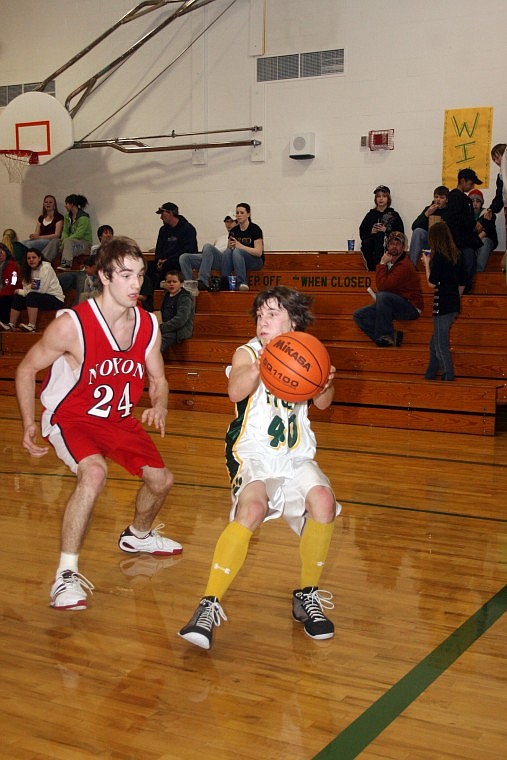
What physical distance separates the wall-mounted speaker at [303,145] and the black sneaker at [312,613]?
9.67 m

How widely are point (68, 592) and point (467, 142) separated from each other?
30.9 feet

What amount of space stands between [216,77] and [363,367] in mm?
6149

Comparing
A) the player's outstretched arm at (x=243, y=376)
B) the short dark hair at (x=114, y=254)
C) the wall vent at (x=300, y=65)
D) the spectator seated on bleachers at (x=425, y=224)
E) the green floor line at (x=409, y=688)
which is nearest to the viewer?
the green floor line at (x=409, y=688)

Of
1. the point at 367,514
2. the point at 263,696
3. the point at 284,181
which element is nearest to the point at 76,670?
the point at 263,696

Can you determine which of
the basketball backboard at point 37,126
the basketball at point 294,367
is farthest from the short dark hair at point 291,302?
the basketball backboard at point 37,126

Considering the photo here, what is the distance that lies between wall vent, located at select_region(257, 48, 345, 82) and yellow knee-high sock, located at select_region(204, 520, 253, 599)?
10215 mm

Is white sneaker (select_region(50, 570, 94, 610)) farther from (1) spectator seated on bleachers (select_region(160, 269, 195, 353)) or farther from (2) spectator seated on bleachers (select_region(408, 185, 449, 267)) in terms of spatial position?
(2) spectator seated on bleachers (select_region(408, 185, 449, 267))

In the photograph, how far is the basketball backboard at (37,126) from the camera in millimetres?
12391

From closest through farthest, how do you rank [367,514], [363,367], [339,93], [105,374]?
[105,374]
[367,514]
[363,367]
[339,93]

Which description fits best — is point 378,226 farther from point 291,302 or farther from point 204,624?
point 204,624

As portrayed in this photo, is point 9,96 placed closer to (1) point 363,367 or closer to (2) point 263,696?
(1) point 363,367

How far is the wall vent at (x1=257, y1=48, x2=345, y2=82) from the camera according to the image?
12.0 m

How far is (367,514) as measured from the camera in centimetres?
485

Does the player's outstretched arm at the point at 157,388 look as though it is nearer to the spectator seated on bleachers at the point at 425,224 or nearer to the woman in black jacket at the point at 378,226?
the spectator seated on bleachers at the point at 425,224
